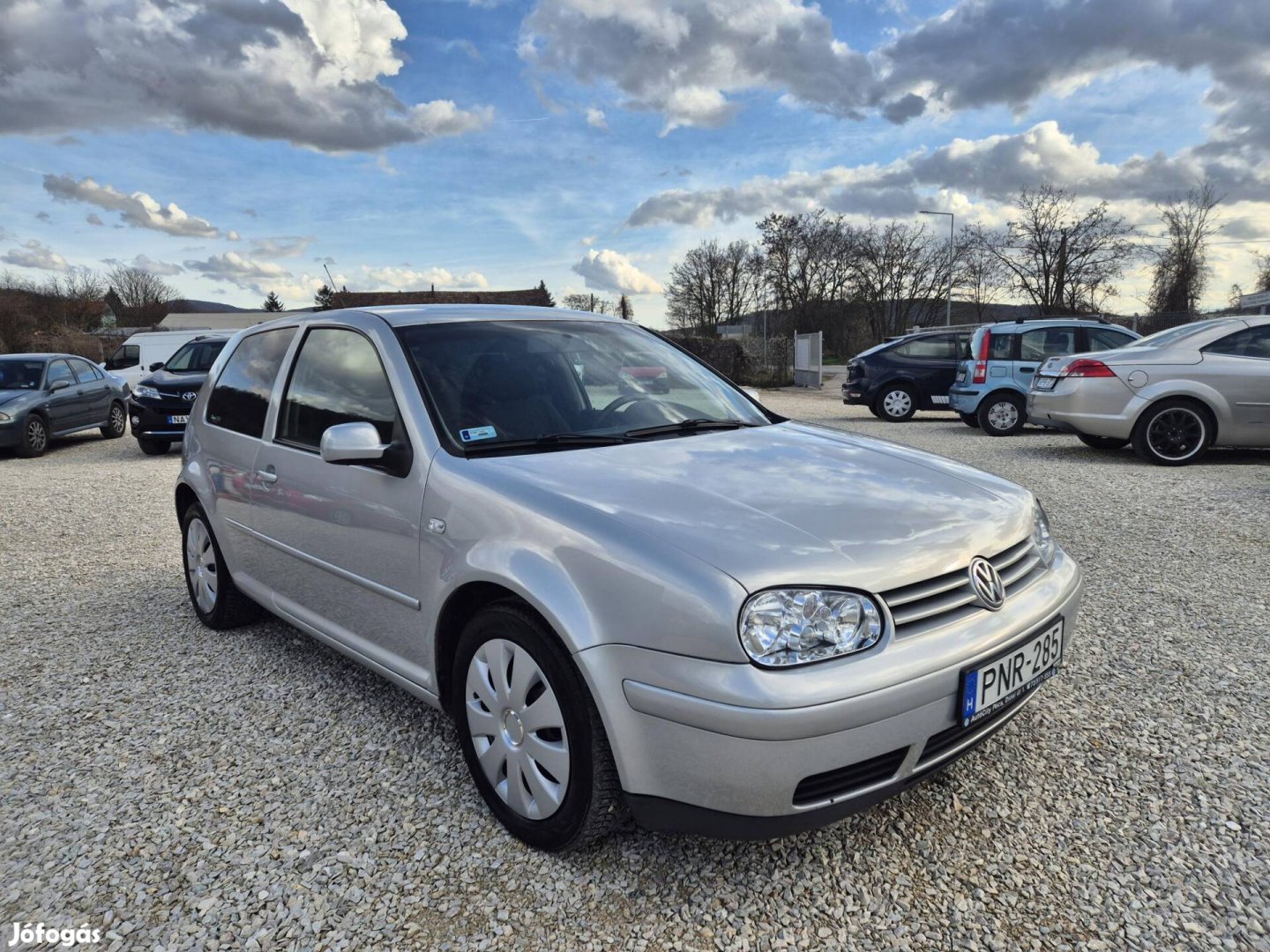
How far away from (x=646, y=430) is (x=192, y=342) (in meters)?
12.2

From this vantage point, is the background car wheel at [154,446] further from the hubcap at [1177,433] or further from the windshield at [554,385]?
the hubcap at [1177,433]

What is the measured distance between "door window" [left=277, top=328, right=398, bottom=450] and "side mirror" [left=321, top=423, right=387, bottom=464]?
6.1 inches

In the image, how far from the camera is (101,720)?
330 centimetres

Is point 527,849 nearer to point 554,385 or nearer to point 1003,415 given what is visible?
point 554,385

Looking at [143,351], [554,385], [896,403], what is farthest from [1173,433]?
[143,351]

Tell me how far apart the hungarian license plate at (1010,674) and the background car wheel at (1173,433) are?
7432 mm

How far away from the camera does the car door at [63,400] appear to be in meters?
12.6

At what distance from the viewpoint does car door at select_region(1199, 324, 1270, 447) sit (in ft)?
26.7

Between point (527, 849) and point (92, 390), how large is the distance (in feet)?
47.8

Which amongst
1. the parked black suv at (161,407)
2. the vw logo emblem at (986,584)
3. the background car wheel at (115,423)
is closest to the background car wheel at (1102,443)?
the vw logo emblem at (986,584)

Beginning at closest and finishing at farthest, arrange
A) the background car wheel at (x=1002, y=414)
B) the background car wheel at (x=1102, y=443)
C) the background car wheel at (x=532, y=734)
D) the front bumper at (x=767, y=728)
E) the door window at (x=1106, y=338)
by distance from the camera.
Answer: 1. the front bumper at (x=767, y=728)
2. the background car wheel at (x=532, y=734)
3. the background car wheel at (x=1102, y=443)
4. the door window at (x=1106, y=338)
5. the background car wheel at (x=1002, y=414)

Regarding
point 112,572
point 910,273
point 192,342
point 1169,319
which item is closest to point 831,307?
point 910,273

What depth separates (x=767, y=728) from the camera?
5.98 feet

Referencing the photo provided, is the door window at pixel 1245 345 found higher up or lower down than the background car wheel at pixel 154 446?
higher up
